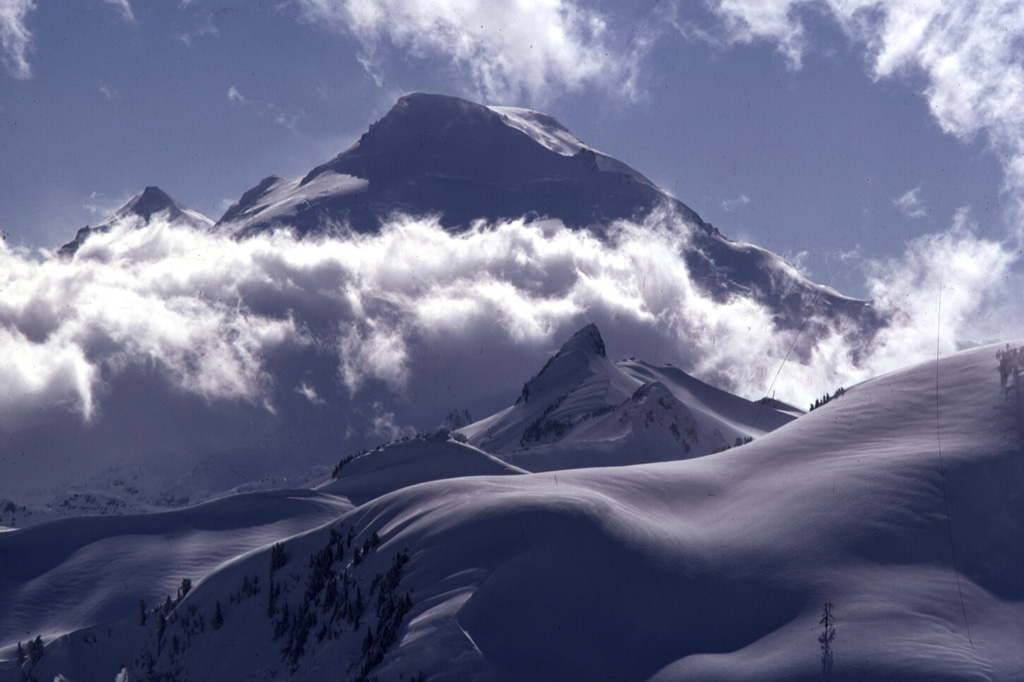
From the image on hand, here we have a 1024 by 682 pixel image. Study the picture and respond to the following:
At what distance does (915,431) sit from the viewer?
237 ft

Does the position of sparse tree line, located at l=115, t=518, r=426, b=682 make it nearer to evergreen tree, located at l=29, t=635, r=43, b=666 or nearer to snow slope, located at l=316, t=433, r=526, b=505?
evergreen tree, located at l=29, t=635, r=43, b=666

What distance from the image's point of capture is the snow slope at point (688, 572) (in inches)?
2044

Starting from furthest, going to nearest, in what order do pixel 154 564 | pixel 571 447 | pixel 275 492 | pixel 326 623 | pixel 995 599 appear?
→ pixel 571 447, pixel 275 492, pixel 154 564, pixel 326 623, pixel 995 599

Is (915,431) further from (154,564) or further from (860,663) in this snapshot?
(154,564)

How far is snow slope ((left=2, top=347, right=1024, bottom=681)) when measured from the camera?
5191 cm

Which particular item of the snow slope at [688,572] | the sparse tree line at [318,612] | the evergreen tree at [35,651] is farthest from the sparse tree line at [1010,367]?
the evergreen tree at [35,651]

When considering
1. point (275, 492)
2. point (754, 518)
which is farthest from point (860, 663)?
point (275, 492)

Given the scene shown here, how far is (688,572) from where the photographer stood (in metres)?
58.6

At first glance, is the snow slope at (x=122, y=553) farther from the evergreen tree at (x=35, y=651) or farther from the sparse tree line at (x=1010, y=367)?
the sparse tree line at (x=1010, y=367)

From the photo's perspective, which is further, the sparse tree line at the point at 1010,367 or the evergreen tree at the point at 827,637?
the sparse tree line at the point at 1010,367

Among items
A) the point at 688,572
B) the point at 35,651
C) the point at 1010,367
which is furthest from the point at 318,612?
the point at 1010,367

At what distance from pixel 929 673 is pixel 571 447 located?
Answer: 118409 mm

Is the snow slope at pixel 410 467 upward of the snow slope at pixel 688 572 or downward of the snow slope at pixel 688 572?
upward

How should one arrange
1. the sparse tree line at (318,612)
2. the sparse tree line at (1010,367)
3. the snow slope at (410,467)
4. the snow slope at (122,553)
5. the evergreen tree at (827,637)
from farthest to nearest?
the snow slope at (410,467)
the snow slope at (122,553)
the sparse tree line at (1010,367)
the sparse tree line at (318,612)
the evergreen tree at (827,637)
